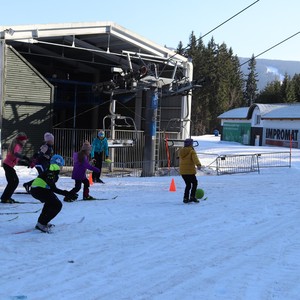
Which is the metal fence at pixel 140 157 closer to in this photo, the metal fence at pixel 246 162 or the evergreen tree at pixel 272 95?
the metal fence at pixel 246 162

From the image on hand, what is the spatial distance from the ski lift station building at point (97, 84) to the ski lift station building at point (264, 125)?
1890 centimetres

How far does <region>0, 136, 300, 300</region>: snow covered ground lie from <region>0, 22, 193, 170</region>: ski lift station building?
10.0m

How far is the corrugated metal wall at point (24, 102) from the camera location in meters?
19.5

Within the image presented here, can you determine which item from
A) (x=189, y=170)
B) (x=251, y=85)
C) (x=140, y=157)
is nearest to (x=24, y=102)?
(x=140, y=157)

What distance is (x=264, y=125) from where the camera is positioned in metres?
46.2

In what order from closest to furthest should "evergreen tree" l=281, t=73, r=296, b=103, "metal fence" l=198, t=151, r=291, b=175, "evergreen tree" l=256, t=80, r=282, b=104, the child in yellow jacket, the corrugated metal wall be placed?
the child in yellow jacket → the corrugated metal wall → "metal fence" l=198, t=151, r=291, b=175 → "evergreen tree" l=281, t=73, r=296, b=103 → "evergreen tree" l=256, t=80, r=282, b=104

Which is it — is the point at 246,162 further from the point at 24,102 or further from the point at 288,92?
the point at 288,92

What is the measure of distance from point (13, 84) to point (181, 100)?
9.73 meters

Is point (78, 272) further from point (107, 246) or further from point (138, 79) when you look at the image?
point (138, 79)

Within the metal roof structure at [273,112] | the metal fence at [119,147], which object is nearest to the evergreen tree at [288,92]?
the metal roof structure at [273,112]

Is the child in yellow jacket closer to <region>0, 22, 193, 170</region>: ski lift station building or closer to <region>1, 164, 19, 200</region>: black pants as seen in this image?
<region>1, 164, 19, 200</region>: black pants

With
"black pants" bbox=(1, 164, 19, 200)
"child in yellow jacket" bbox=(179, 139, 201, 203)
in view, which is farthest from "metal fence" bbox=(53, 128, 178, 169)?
"black pants" bbox=(1, 164, 19, 200)

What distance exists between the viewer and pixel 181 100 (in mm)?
25500

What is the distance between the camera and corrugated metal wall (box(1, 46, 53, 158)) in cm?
1950
